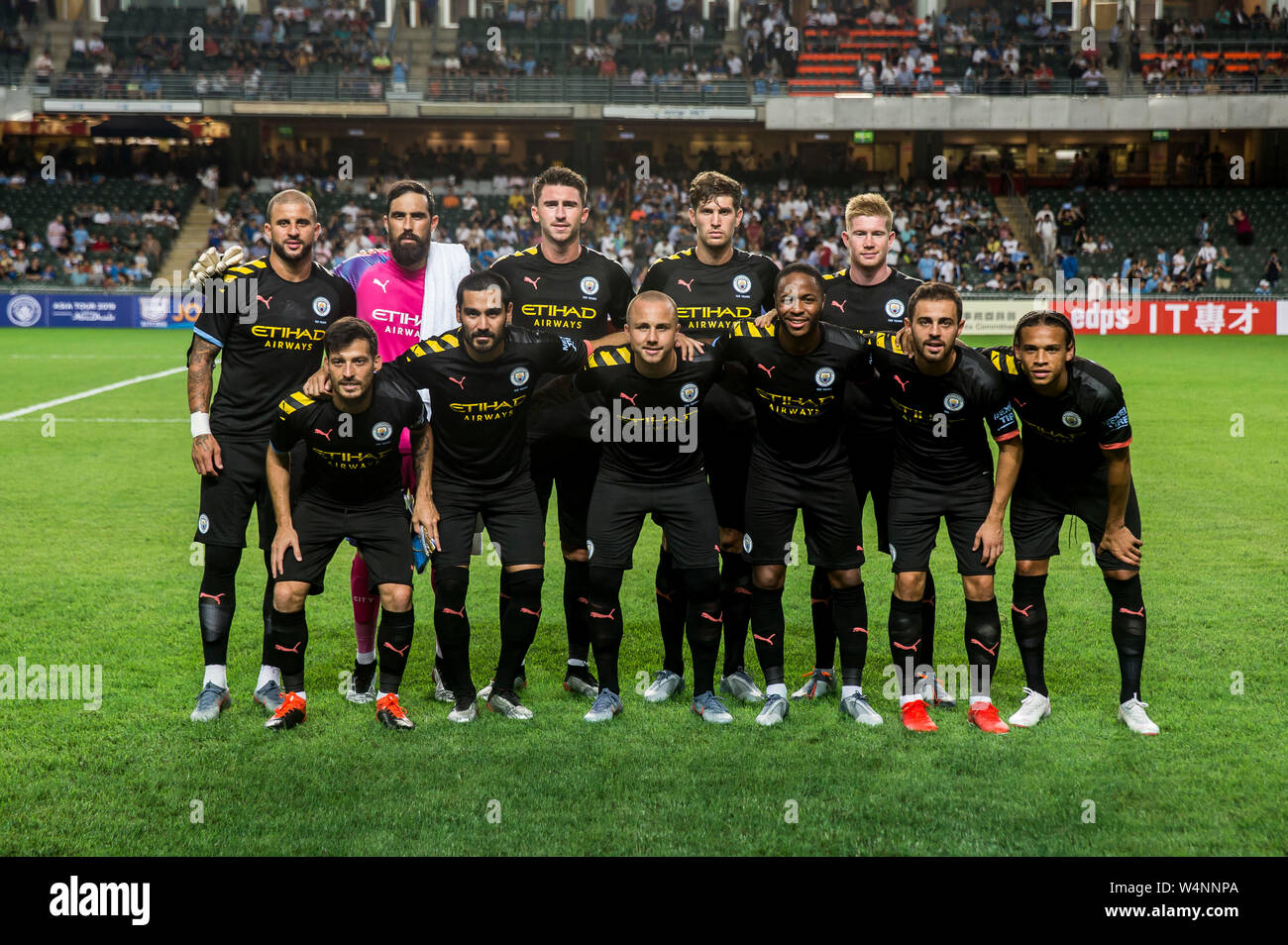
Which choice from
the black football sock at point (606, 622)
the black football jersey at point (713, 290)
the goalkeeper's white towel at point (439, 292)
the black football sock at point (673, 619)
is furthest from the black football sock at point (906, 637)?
the goalkeeper's white towel at point (439, 292)

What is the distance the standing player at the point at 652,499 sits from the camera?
5691 millimetres

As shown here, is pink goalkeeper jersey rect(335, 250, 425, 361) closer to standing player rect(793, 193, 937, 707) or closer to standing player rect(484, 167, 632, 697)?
standing player rect(484, 167, 632, 697)

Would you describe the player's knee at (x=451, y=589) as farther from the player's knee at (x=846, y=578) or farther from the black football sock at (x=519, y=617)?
the player's knee at (x=846, y=578)

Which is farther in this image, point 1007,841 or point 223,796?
point 223,796

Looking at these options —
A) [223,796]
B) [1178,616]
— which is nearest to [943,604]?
[1178,616]

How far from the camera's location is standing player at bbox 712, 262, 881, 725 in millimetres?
5637

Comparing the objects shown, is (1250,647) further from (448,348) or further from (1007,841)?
(448,348)

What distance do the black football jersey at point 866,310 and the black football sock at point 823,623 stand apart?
2.69ft

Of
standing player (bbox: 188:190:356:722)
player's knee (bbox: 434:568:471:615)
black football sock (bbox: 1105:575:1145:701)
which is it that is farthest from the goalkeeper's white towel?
black football sock (bbox: 1105:575:1145:701)

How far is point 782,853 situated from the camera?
4.19 meters

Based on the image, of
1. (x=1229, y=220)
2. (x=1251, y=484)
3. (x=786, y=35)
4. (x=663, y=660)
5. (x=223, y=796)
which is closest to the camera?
(x=223, y=796)

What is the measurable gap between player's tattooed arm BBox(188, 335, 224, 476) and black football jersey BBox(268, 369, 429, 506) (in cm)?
40

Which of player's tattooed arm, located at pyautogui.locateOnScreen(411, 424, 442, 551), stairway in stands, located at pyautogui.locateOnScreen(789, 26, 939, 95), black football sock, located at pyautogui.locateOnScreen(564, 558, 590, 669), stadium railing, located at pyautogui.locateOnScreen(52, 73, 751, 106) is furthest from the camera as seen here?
stairway in stands, located at pyautogui.locateOnScreen(789, 26, 939, 95)

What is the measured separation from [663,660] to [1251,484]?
759 centimetres
